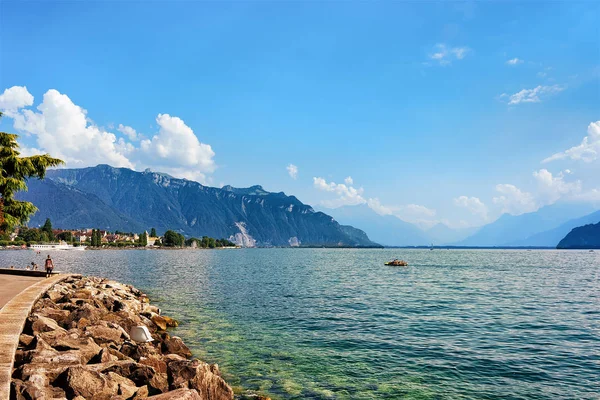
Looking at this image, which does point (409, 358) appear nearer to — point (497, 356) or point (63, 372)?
point (497, 356)

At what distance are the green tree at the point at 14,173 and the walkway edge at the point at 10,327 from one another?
16441 millimetres

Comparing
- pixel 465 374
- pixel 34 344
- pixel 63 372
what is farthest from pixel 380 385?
pixel 34 344

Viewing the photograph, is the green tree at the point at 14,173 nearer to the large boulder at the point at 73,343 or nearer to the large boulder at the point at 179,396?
the large boulder at the point at 73,343

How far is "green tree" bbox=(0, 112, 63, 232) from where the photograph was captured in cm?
3922

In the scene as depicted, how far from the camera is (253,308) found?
39.0 metres

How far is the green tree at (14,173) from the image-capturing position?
3922 centimetres

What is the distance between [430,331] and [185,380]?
19656mm

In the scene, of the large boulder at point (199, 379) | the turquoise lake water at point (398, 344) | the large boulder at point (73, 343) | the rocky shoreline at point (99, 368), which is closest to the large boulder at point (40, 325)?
the rocky shoreline at point (99, 368)

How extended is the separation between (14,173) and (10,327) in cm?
3022

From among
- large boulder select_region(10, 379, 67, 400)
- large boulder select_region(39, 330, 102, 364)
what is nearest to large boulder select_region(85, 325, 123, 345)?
large boulder select_region(39, 330, 102, 364)

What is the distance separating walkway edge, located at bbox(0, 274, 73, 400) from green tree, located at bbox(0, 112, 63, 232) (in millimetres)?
16441

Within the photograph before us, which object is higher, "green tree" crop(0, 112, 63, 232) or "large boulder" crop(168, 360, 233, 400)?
"green tree" crop(0, 112, 63, 232)

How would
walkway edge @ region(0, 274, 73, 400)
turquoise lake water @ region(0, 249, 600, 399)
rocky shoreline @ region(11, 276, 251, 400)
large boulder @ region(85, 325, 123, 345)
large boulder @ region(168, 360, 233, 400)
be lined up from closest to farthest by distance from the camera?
1. walkway edge @ region(0, 274, 73, 400)
2. rocky shoreline @ region(11, 276, 251, 400)
3. large boulder @ region(168, 360, 233, 400)
4. turquoise lake water @ region(0, 249, 600, 399)
5. large boulder @ region(85, 325, 123, 345)

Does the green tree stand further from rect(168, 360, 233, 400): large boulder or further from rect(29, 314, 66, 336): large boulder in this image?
rect(168, 360, 233, 400): large boulder
